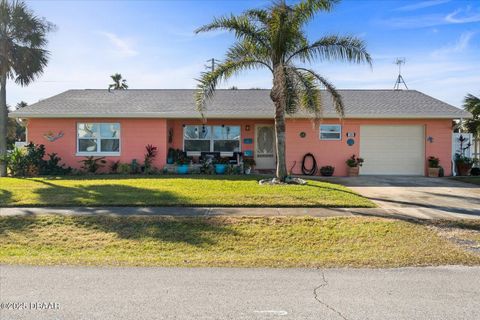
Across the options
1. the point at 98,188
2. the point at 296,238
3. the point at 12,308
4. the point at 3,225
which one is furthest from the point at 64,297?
the point at 98,188

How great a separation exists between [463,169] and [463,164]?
0.76 feet

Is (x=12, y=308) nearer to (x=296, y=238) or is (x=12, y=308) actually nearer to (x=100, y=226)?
(x=100, y=226)

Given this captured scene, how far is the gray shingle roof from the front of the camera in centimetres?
1708

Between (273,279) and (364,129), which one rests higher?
(364,129)

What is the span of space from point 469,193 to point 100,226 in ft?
34.4

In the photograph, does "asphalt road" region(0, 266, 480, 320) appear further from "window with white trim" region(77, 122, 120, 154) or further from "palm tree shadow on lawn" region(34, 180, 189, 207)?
"window with white trim" region(77, 122, 120, 154)

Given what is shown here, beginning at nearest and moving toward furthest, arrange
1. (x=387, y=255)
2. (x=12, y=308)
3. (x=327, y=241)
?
1. (x=12, y=308)
2. (x=387, y=255)
3. (x=327, y=241)

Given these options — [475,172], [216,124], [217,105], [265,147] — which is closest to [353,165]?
[265,147]

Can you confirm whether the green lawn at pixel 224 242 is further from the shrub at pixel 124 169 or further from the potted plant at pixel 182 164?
the potted plant at pixel 182 164

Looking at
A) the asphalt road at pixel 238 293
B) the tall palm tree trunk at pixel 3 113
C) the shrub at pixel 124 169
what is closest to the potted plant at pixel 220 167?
the shrub at pixel 124 169

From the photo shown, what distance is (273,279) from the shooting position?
5293 millimetres

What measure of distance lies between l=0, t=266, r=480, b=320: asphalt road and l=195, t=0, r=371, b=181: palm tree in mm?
7415

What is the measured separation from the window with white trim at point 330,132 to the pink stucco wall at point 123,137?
677 centimetres

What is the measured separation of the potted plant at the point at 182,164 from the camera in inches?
672
